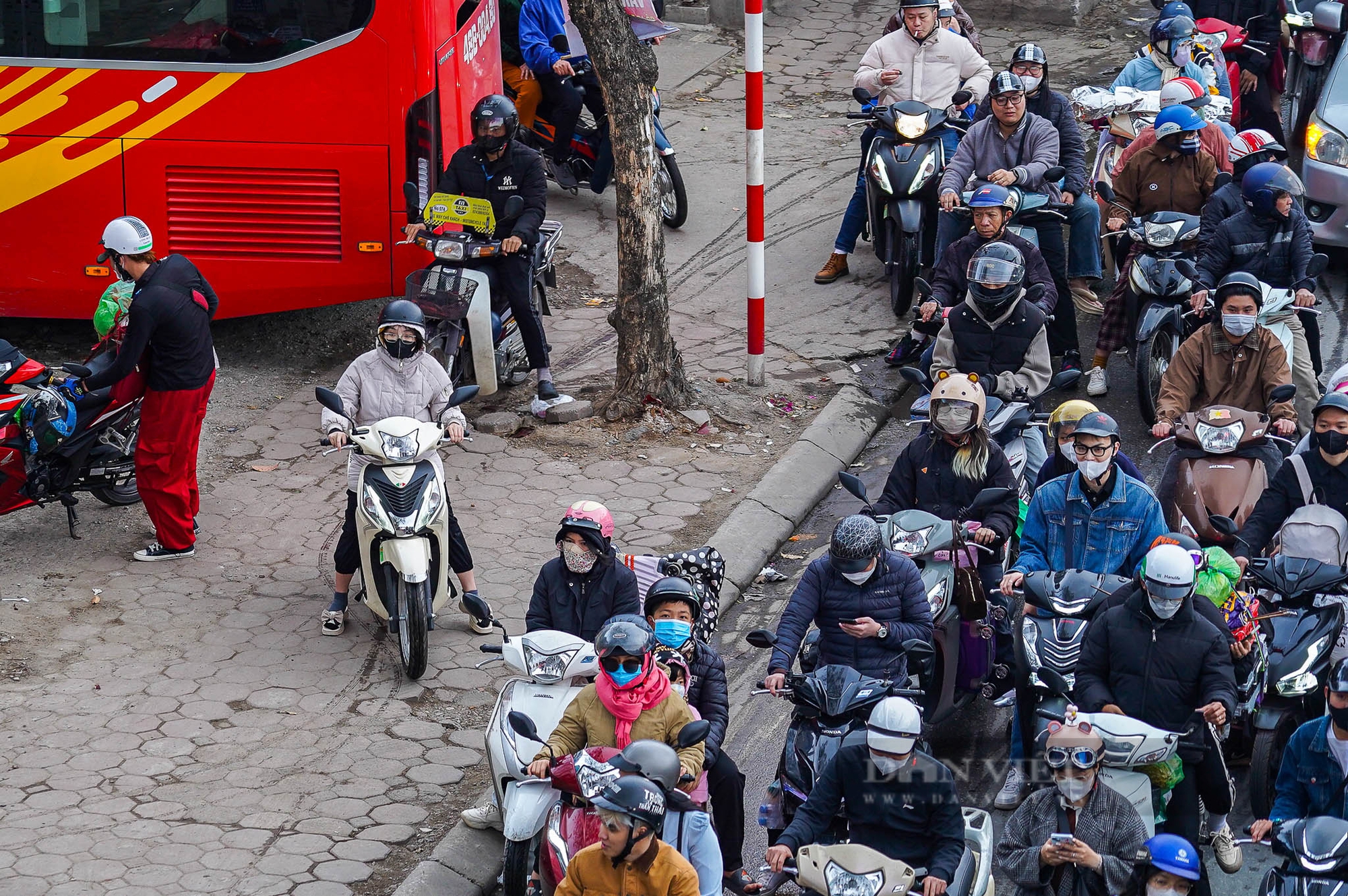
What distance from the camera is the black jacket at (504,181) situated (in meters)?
10.6

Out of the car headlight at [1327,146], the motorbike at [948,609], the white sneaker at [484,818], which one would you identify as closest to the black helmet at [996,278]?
the motorbike at [948,609]

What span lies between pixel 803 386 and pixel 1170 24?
4251 millimetres

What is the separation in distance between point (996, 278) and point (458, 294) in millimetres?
3454

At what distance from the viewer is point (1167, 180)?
10984 millimetres

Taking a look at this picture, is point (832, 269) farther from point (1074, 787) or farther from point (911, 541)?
point (1074, 787)

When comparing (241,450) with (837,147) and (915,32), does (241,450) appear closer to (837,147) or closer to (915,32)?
(915,32)

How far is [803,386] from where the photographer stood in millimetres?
11242

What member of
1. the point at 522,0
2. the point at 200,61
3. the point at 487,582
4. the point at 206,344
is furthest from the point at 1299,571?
the point at 522,0

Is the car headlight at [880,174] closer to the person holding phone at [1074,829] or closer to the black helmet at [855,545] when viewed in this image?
the black helmet at [855,545]

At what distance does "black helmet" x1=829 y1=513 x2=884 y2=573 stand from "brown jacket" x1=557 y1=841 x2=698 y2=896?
1.88 m

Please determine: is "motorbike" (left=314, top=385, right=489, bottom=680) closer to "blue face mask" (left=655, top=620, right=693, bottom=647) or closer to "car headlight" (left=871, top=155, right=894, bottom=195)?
"blue face mask" (left=655, top=620, right=693, bottom=647)

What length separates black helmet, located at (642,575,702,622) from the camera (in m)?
6.55

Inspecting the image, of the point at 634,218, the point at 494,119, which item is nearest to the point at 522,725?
the point at 634,218

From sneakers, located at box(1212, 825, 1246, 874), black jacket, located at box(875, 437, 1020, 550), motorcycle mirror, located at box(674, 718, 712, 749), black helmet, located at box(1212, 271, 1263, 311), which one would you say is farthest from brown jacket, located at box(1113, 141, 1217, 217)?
motorcycle mirror, located at box(674, 718, 712, 749)
